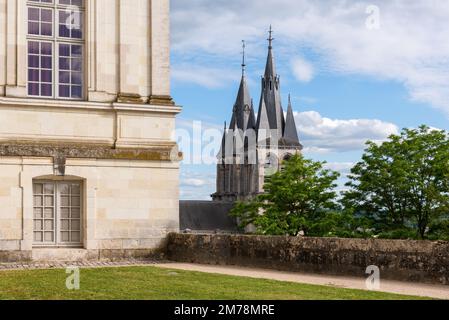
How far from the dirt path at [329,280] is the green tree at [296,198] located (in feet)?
105

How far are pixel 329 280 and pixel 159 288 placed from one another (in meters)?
2.93

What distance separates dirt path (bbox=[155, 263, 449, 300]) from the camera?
9469mm

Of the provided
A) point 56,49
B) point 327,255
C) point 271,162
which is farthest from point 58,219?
point 271,162

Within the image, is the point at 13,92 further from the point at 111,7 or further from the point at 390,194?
the point at 390,194

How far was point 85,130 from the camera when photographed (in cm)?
1468

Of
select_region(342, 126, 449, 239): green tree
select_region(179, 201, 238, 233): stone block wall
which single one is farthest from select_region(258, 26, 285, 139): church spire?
select_region(342, 126, 449, 239): green tree

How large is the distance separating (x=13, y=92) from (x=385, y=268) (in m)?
8.34

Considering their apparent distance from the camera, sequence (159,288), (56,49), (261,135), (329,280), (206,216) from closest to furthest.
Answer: (159,288) < (329,280) < (56,49) < (206,216) < (261,135)

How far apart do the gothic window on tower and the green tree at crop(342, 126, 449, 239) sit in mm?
27701

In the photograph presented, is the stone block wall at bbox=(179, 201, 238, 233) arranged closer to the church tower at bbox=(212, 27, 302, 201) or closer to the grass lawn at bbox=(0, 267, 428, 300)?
the church tower at bbox=(212, 27, 302, 201)

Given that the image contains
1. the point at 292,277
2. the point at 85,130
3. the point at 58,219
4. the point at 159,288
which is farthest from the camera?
the point at 85,130

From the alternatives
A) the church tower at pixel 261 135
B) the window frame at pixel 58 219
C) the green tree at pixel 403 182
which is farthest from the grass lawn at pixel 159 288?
the church tower at pixel 261 135

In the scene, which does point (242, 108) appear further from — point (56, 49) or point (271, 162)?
point (56, 49)
